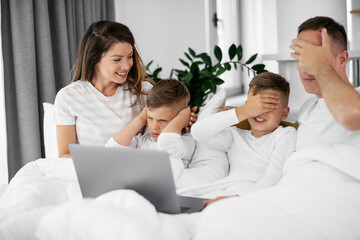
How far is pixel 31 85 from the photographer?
2.40 metres

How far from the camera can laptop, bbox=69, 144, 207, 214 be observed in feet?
3.34

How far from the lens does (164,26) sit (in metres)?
3.94

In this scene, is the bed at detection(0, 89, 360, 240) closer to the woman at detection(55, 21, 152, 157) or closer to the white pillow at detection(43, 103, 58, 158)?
the woman at detection(55, 21, 152, 157)

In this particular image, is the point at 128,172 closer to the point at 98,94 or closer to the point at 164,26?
the point at 98,94

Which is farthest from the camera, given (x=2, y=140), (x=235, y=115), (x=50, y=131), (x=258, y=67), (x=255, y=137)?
(x=258, y=67)

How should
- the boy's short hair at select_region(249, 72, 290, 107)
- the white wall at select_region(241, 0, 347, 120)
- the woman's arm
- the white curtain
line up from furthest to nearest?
the white wall at select_region(241, 0, 347, 120) → the white curtain → the woman's arm → the boy's short hair at select_region(249, 72, 290, 107)

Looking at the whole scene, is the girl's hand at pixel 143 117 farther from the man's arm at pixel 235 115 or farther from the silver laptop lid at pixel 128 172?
the silver laptop lid at pixel 128 172

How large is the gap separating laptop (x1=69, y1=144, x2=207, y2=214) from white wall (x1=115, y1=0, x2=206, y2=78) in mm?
2470

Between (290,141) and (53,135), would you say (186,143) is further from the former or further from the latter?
(53,135)

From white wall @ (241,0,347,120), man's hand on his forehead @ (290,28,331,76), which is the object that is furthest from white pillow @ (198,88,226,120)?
white wall @ (241,0,347,120)

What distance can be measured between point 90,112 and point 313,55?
39.8 inches

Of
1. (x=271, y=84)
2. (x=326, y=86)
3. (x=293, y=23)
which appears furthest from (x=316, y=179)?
(x=293, y=23)

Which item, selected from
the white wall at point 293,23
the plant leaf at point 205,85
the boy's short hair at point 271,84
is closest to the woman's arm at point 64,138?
the boy's short hair at point 271,84

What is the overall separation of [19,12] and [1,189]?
1.24m
